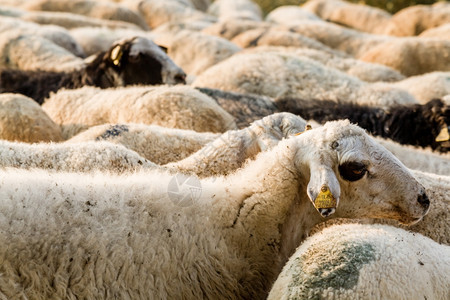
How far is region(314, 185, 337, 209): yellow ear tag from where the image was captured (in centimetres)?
301

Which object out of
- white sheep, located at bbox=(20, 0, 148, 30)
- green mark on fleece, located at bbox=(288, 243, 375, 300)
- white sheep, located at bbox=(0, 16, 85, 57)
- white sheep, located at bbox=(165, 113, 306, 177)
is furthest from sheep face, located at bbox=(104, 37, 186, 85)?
white sheep, located at bbox=(20, 0, 148, 30)

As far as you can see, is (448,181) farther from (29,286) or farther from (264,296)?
(29,286)

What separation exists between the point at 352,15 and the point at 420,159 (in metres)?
13.6

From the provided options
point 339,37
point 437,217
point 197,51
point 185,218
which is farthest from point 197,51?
point 185,218

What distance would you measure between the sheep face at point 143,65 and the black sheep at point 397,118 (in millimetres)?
1559

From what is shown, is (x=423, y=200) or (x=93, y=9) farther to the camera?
(x=93, y=9)

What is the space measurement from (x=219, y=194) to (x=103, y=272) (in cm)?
82

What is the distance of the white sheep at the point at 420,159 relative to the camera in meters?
5.20

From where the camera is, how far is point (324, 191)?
3025 mm

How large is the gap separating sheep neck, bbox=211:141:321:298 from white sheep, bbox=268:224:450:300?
32cm

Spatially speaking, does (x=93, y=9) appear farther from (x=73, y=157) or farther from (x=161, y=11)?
(x=73, y=157)

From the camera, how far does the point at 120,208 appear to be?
303 centimetres

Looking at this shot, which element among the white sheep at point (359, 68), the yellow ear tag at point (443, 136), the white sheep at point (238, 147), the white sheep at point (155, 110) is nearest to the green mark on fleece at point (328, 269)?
the white sheep at point (238, 147)

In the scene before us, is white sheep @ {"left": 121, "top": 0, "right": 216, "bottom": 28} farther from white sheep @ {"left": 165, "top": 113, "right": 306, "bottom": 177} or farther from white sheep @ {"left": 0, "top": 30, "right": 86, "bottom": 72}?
white sheep @ {"left": 165, "top": 113, "right": 306, "bottom": 177}
